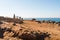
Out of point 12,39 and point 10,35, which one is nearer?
point 12,39

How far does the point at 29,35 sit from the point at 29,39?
0.50 meters

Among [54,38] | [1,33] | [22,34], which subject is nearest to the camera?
[54,38]

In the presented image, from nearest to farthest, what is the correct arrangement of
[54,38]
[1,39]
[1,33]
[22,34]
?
[54,38], [22,34], [1,39], [1,33]

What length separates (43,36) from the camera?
2077cm

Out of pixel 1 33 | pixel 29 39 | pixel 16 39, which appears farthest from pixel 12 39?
pixel 1 33

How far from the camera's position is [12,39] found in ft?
64.0

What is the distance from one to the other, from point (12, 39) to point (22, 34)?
1.52 m

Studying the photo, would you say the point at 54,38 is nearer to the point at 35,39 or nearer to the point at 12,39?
the point at 35,39

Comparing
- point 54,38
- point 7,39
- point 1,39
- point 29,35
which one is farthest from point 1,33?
point 54,38

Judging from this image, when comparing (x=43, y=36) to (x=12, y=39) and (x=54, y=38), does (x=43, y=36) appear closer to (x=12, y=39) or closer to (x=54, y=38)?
(x=54, y=38)

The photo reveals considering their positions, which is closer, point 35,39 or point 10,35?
point 35,39

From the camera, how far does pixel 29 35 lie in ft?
65.5

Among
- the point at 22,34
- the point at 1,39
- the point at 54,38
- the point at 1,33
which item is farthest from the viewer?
the point at 1,33

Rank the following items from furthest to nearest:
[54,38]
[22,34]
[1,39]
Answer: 1. [1,39]
2. [22,34]
3. [54,38]
